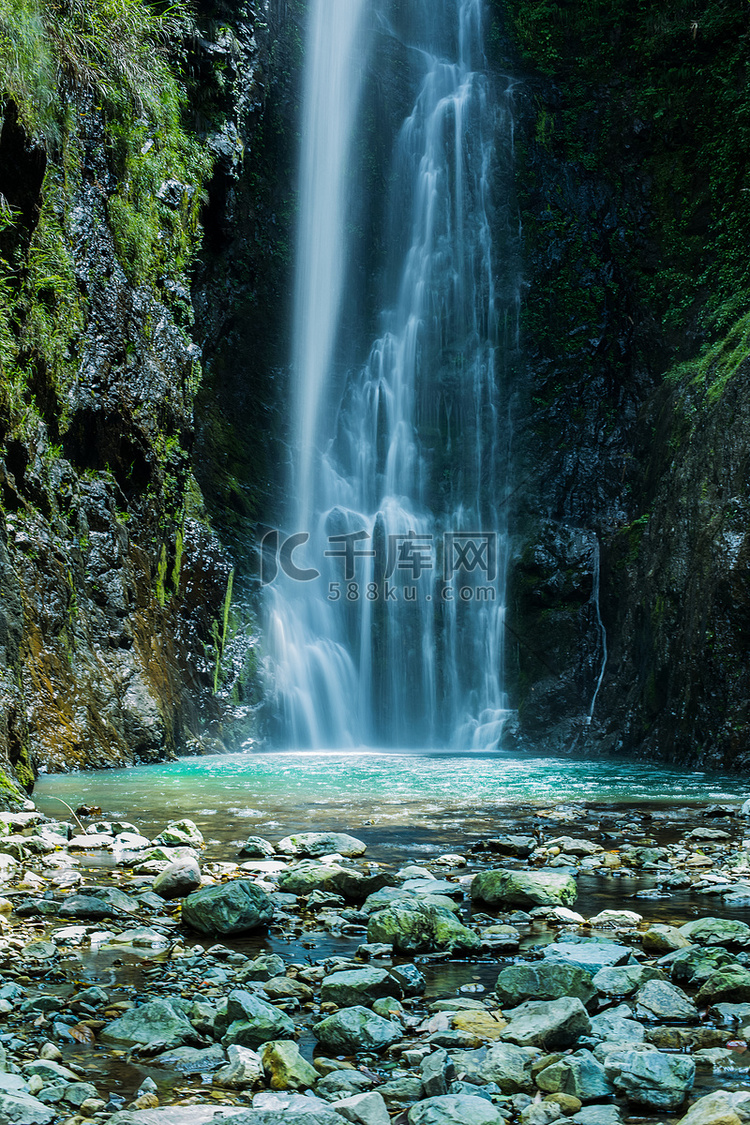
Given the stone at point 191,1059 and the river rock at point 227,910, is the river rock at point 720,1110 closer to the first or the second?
the stone at point 191,1059

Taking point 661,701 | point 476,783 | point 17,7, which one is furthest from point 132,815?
point 661,701

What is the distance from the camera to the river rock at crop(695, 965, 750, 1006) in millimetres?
3131

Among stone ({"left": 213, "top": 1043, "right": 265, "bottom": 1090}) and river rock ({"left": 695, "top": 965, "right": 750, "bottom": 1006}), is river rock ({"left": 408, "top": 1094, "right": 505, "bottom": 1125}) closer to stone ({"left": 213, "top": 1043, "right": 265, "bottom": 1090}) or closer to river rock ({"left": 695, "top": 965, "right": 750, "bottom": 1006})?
stone ({"left": 213, "top": 1043, "right": 265, "bottom": 1090})

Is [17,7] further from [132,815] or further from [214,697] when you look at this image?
[214,697]

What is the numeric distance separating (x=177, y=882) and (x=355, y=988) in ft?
5.84

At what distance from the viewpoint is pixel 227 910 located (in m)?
4.02

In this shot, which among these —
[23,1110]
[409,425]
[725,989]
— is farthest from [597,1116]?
[409,425]

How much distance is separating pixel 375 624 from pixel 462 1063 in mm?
17006

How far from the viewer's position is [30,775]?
7.97 meters

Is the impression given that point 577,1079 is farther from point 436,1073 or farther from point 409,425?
point 409,425

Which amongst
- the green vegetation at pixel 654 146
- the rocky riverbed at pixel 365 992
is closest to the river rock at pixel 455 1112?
the rocky riverbed at pixel 365 992

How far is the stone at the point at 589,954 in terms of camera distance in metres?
3.45

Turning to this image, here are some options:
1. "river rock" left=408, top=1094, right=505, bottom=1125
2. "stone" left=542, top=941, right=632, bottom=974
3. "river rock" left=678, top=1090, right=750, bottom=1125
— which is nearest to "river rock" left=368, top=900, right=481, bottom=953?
"stone" left=542, top=941, right=632, bottom=974

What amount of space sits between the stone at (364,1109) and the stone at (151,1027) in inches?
26.9
